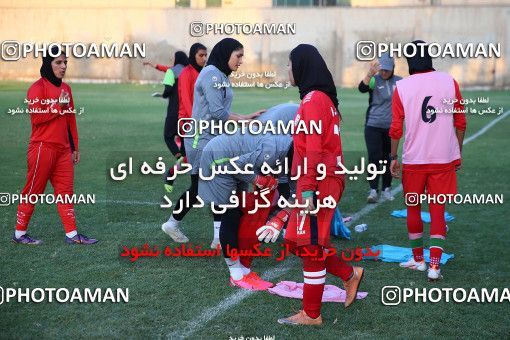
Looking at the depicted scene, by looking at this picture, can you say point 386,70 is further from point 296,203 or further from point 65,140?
point 296,203

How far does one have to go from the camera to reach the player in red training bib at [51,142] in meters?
8.82

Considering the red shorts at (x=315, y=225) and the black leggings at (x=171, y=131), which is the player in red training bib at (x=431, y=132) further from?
the black leggings at (x=171, y=131)

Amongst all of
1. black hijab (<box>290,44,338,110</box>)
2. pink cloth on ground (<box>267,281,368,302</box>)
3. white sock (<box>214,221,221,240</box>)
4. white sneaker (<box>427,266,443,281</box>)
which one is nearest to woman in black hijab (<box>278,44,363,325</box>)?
black hijab (<box>290,44,338,110</box>)

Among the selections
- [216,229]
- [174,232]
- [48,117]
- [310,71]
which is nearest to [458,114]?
[310,71]

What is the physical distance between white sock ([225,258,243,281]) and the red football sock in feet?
3.97

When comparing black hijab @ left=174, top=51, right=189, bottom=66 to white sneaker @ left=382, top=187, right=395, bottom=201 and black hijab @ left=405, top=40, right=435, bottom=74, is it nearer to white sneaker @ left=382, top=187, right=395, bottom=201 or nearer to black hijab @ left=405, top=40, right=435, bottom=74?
white sneaker @ left=382, top=187, right=395, bottom=201

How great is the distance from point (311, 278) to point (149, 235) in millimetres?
3542

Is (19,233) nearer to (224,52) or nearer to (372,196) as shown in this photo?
(224,52)

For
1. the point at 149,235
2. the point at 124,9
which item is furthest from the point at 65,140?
the point at 124,9

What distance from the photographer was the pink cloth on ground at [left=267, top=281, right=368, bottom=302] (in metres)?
7.21

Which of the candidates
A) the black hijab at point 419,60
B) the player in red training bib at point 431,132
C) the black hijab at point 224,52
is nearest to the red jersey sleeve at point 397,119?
the player in red training bib at point 431,132

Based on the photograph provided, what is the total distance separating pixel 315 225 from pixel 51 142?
3608 millimetres

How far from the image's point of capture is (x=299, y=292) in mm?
7328

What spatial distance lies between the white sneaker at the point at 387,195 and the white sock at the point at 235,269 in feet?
16.6
